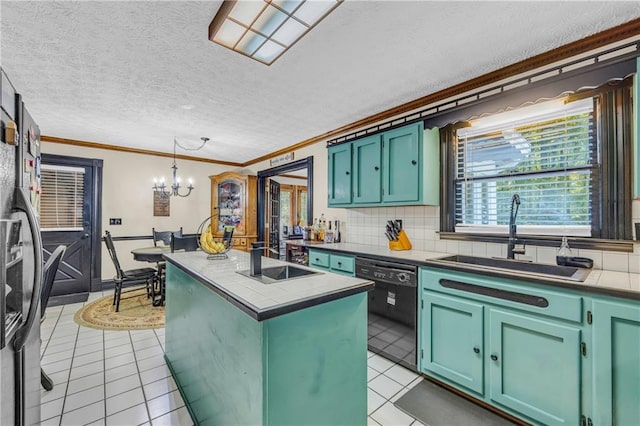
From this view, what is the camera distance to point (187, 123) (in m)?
3.58

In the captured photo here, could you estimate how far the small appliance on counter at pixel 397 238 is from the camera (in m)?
2.81

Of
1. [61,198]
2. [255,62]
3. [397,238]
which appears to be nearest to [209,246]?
[255,62]

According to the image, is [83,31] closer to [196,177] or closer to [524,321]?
[524,321]

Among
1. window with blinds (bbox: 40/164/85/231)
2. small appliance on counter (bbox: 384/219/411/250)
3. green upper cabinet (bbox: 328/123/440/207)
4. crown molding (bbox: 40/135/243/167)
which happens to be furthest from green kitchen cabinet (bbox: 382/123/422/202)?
window with blinds (bbox: 40/164/85/231)

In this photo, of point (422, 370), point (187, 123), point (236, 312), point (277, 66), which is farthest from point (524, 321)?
point (187, 123)

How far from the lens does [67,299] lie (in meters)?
4.20

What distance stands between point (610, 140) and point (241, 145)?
14.1 ft

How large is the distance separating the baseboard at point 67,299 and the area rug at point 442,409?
185 inches

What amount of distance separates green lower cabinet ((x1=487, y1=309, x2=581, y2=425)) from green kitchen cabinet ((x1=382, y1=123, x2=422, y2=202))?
4.08 ft

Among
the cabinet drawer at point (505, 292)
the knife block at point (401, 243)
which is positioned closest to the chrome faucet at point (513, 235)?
the cabinet drawer at point (505, 292)

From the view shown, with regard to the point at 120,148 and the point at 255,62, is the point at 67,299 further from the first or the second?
the point at 255,62

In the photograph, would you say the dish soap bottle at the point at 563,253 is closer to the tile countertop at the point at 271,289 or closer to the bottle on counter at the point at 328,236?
the tile countertop at the point at 271,289

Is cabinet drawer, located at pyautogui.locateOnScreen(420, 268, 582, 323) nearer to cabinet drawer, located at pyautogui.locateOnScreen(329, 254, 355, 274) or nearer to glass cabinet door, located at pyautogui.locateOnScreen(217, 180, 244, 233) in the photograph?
cabinet drawer, located at pyautogui.locateOnScreen(329, 254, 355, 274)

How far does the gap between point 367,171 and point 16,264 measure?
105 inches
